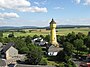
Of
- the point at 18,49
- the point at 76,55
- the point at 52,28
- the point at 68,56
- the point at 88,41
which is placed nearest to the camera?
the point at 68,56

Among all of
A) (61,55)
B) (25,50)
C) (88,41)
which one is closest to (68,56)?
(61,55)

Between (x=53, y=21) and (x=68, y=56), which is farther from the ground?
(x=53, y=21)

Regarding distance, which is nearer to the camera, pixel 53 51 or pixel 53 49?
pixel 53 51

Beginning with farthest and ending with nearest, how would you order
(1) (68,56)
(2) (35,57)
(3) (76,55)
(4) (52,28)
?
(4) (52,28) < (3) (76,55) < (1) (68,56) < (2) (35,57)

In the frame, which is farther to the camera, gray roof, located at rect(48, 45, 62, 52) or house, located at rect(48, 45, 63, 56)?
gray roof, located at rect(48, 45, 62, 52)

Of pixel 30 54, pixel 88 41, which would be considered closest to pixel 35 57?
pixel 30 54

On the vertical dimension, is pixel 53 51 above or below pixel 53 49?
below

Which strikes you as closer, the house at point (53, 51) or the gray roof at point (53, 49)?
the house at point (53, 51)

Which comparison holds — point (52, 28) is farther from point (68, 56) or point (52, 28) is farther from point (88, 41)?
point (68, 56)

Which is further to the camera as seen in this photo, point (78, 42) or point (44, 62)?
point (78, 42)
